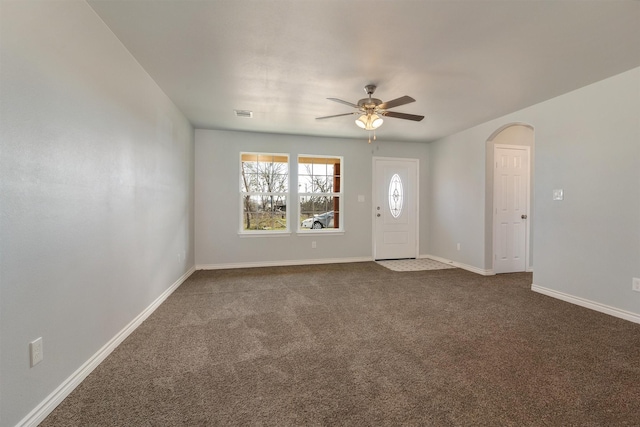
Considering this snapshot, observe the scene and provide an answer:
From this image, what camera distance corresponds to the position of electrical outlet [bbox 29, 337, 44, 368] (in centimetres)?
141

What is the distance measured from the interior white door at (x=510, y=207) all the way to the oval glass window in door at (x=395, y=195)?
1.72m

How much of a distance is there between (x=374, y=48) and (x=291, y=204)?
3.31 metres

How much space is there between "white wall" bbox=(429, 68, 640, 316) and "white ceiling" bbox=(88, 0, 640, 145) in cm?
28

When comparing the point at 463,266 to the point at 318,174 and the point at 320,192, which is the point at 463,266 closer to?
the point at 320,192

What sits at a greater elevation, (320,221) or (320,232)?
(320,221)

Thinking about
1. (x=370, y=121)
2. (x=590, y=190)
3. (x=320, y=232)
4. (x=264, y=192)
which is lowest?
(x=320, y=232)

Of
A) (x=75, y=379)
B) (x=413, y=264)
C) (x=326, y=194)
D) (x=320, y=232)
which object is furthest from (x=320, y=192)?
(x=75, y=379)

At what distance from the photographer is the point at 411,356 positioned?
2086 mm

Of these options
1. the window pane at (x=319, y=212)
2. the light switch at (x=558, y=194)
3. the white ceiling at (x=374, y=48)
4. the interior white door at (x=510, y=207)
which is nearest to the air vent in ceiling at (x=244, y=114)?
the white ceiling at (x=374, y=48)

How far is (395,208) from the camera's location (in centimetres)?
574

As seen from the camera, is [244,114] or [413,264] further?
[413,264]

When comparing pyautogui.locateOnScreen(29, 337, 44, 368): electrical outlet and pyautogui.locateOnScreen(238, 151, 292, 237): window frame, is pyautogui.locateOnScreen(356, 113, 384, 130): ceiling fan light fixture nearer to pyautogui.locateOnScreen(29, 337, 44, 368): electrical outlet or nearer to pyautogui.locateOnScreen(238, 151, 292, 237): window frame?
pyautogui.locateOnScreen(238, 151, 292, 237): window frame

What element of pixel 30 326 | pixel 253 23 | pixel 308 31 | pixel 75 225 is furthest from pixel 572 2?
pixel 30 326

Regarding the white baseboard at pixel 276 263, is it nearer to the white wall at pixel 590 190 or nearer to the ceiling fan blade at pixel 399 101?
the white wall at pixel 590 190
